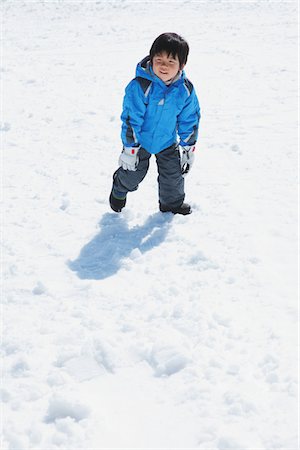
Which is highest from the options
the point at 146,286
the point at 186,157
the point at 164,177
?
the point at 186,157

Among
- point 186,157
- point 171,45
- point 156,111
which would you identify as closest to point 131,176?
point 186,157

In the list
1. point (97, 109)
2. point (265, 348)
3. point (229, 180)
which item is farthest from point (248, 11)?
point (265, 348)

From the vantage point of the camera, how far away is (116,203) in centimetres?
477

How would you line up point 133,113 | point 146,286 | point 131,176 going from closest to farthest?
point 146,286 < point 133,113 < point 131,176

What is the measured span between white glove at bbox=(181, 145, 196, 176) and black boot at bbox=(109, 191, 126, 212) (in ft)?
2.13

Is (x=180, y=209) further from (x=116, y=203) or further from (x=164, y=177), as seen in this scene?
(x=116, y=203)

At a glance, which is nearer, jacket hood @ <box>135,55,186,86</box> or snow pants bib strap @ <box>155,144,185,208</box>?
jacket hood @ <box>135,55,186,86</box>

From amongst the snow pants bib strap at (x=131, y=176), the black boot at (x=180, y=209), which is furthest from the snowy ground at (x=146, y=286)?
the snow pants bib strap at (x=131, y=176)

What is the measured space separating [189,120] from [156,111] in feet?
1.22

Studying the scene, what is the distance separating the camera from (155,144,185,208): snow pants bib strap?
15.1 ft

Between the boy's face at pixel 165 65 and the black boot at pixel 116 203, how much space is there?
1271 millimetres

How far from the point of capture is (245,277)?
3840 millimetres

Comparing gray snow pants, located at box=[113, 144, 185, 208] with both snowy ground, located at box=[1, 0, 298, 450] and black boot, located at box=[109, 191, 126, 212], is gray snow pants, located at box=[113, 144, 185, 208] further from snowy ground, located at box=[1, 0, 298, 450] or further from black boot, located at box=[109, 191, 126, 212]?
snowy ground, located at box=[1, 0, 298, 450]

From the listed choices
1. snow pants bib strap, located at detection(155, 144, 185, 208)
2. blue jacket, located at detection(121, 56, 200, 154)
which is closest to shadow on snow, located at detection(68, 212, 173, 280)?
→ snow pants bib strap, located at detection(155, 144, 185, 208)
